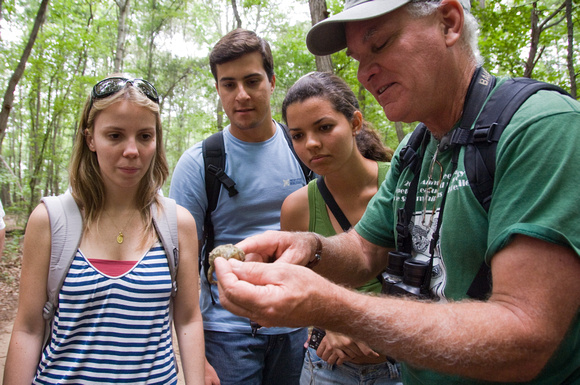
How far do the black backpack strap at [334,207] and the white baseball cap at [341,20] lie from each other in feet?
3.42

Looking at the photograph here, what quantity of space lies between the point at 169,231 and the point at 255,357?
134 centimetres

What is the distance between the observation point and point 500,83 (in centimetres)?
170

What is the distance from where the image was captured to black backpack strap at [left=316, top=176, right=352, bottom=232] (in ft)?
9.43

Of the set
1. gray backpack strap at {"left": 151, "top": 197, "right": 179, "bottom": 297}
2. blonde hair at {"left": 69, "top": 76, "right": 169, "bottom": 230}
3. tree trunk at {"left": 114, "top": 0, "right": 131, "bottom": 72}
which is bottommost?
gray backpack strap at {"left": 151, "top": 197, "right": 179, "bottom": 297}

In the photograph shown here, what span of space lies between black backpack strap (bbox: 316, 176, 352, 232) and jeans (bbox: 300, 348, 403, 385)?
965mm

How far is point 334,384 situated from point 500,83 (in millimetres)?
2111

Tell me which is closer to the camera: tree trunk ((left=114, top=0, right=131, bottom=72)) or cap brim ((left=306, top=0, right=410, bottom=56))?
cap brim ((left=306, top=0, right=410, bottom=56))

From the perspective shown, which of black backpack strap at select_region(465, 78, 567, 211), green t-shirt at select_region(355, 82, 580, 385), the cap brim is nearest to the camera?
green t-shirt at select_region(355, 82, 580, 385)

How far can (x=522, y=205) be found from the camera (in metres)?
1.29

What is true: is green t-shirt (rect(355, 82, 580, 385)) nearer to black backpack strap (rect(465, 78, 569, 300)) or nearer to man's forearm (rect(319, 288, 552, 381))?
black backpack strap (rect(465, 78, 569, 300))

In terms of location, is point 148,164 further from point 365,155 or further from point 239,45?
point 365,155

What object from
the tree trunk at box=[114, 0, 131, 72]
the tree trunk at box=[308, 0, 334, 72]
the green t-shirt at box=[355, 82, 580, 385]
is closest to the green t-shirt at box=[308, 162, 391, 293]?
the green t-shirt at box=[355, 82, 580, 385]

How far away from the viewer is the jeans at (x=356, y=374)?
97.5 inches

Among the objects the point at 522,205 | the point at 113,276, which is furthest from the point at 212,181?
the point at 522,205
